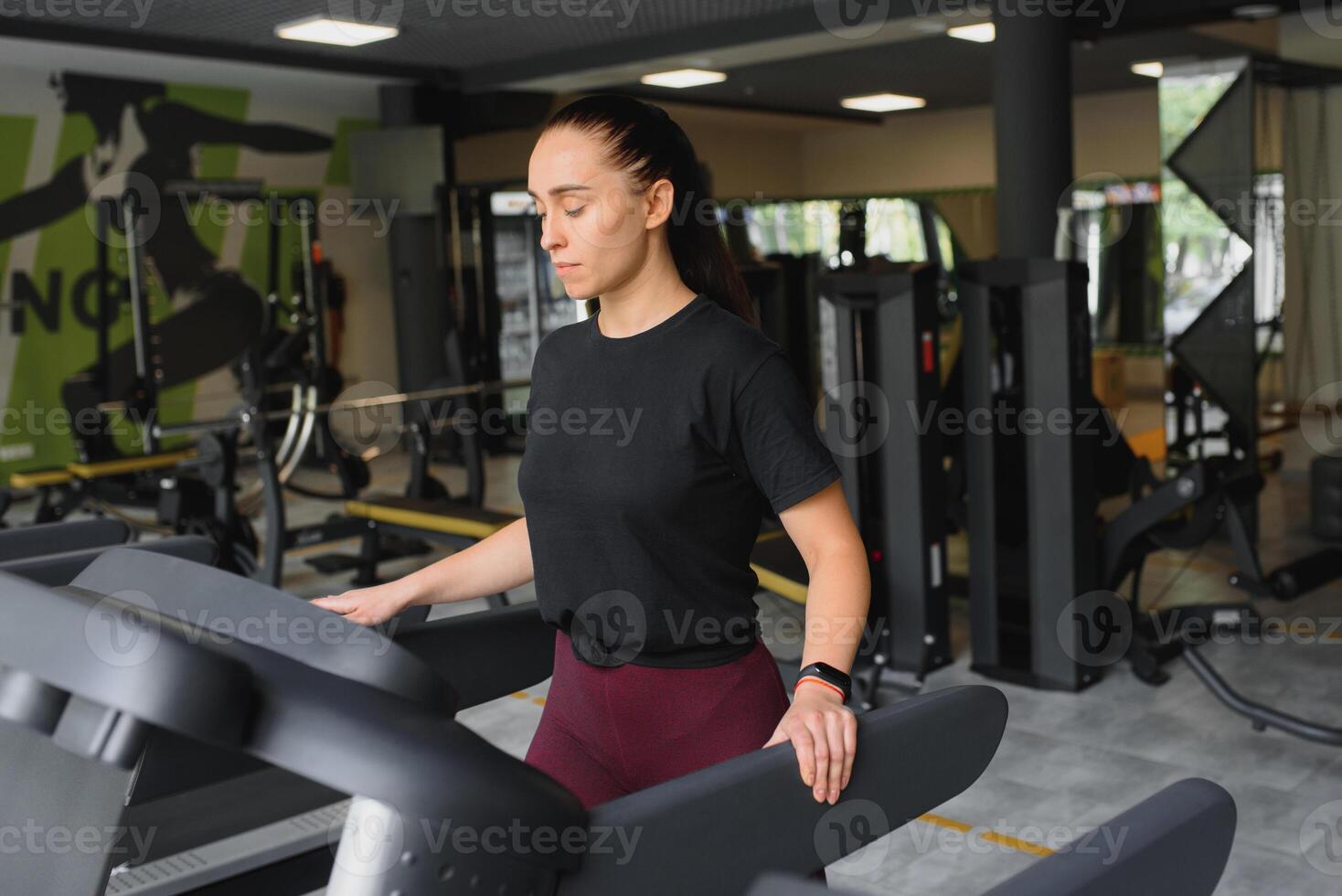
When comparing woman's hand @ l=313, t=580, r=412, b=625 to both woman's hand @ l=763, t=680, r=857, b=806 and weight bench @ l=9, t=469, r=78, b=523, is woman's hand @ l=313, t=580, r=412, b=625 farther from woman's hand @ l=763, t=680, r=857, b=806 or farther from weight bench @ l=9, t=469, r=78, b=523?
weight bench @ l=9, t=469, r=78, b=523

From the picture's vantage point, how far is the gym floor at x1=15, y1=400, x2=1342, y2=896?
279 centimetres

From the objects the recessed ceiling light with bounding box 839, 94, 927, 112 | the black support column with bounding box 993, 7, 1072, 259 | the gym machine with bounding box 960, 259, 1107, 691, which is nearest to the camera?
the gym machine with bounding box 960, 259, 1107, 691

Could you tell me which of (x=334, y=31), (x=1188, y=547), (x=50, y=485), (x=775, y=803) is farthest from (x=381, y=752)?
(x=334, y=31)

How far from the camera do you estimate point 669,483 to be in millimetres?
1380

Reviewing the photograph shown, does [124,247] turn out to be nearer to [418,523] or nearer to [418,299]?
[418,299]

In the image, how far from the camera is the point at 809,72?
1011cm

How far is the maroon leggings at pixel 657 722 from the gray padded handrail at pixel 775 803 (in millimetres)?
228

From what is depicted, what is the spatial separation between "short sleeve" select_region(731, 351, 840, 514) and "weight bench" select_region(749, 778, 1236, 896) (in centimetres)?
45

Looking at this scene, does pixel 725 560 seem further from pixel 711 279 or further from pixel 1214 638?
pixel 1214 638

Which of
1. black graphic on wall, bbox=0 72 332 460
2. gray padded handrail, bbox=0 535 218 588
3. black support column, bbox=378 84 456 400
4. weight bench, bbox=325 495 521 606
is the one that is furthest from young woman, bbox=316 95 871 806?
black support column, bbox=378 84 456 400

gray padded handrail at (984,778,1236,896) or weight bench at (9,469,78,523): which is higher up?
gray padded handrail at (984,778,1236,896)

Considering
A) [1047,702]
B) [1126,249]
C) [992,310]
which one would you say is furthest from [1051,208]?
[1126,249]

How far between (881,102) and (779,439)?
1136cm

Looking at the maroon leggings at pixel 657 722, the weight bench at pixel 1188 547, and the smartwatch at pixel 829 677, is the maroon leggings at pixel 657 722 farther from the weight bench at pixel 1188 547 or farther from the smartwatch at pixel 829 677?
the weight bench at pixel 1188 547
